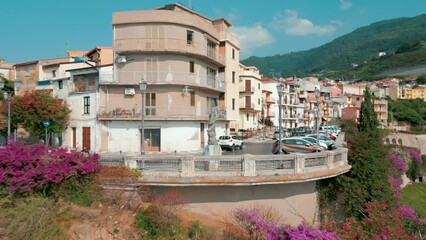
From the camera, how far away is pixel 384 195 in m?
16.9

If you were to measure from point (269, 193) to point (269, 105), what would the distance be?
201 ft

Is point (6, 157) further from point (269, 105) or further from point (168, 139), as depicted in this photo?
point (269, 105)

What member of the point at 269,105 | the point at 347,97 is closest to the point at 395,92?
the point at 347,97

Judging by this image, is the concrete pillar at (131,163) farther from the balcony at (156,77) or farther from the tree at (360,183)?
the balcony at (156,77)

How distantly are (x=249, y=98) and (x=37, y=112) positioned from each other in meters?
36.4

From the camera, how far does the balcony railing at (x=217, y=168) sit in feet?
41.7

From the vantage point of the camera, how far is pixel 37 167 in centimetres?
1197

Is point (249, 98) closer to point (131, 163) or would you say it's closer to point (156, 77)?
point (156, 77)

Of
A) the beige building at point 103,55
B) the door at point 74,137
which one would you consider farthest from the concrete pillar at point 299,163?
the beige building at point 103,55

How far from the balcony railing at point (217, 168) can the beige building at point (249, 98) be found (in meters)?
43.7

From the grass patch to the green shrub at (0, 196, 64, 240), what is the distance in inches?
1211

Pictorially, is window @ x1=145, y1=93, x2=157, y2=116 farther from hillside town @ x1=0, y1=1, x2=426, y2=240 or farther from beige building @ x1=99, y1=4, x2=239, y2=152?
hillside town @ x1=0, y1=1, x2=426, y2=240

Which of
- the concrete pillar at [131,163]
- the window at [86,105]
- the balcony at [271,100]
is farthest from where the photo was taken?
the balcony at [271,100]

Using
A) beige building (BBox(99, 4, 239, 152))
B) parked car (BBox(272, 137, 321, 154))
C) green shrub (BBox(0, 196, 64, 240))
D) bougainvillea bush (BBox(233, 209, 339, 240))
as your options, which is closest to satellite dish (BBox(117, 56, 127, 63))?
beige building (BBox(99, 4, 239, 152))
